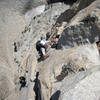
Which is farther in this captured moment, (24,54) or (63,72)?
(24,54)

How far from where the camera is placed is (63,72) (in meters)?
10.9

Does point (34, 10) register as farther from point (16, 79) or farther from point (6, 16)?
point (16, 79)

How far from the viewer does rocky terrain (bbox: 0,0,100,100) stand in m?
9.05

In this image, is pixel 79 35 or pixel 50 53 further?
pixel 50 53

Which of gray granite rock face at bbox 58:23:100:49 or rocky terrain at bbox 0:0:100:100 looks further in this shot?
gray granite rock face at bbox 58:23:100:49

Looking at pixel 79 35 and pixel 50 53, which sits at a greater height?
pixel 79 35

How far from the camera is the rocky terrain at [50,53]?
29.7 feet

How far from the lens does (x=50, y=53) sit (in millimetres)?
14180

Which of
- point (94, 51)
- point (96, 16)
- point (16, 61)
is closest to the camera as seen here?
point (94, 51)

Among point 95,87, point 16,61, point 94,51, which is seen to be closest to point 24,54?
point 16,61

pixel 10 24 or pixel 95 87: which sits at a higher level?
pixel 10 24

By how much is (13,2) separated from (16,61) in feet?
23.7

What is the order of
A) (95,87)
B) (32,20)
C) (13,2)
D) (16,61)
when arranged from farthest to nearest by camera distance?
(13,2) → (32,20) → (16,61) → (95,87)

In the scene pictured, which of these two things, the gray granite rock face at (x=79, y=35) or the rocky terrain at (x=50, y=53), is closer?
the rocky terrain at (x=50, y=53)
